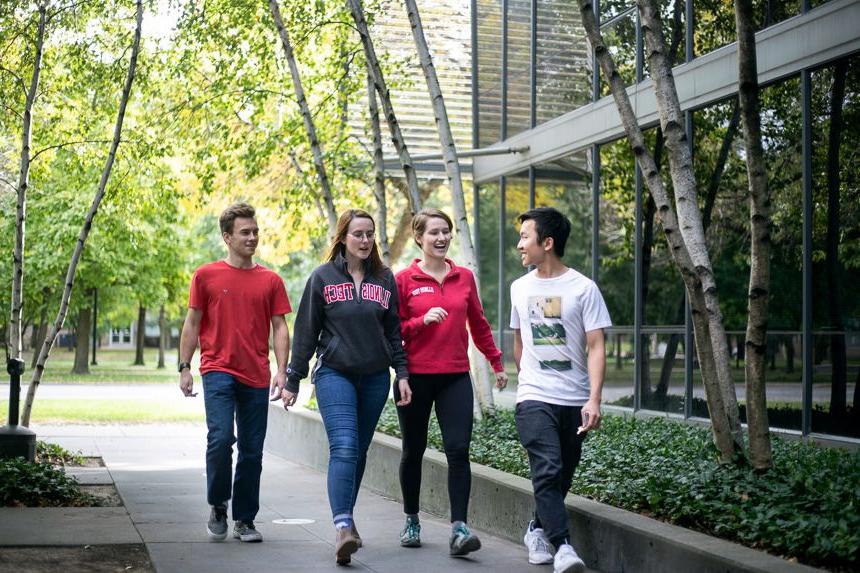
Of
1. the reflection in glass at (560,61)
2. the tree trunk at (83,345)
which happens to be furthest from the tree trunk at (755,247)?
the tree trunk at (83,345)

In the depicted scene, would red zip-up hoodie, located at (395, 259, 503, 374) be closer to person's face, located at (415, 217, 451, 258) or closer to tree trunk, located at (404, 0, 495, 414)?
person's face, located at (415, 217, 451, 258)

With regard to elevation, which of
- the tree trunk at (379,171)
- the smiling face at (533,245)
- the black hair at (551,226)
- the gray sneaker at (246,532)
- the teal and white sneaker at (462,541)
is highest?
the tree trunk at (379,171)

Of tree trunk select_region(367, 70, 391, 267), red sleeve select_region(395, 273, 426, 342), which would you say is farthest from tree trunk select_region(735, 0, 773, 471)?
tree trunk select_region(367, 70, 391, 267)

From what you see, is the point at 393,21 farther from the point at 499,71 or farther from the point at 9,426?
the point at 9,426

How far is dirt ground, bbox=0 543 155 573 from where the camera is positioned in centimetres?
612

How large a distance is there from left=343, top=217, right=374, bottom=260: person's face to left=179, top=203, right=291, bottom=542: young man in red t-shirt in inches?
26.4

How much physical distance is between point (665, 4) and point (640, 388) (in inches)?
178

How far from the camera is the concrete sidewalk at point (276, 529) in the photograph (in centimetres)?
657

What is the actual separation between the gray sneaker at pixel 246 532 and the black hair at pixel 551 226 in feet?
8.50

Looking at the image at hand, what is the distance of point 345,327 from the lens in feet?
21.8

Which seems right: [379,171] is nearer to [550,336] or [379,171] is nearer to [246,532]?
[246,532]

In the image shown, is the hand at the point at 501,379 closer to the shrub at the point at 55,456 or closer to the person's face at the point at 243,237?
the person's face at the point at 243,237

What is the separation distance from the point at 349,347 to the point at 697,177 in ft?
24.3

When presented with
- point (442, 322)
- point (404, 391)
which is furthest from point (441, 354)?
point (404, 391)
